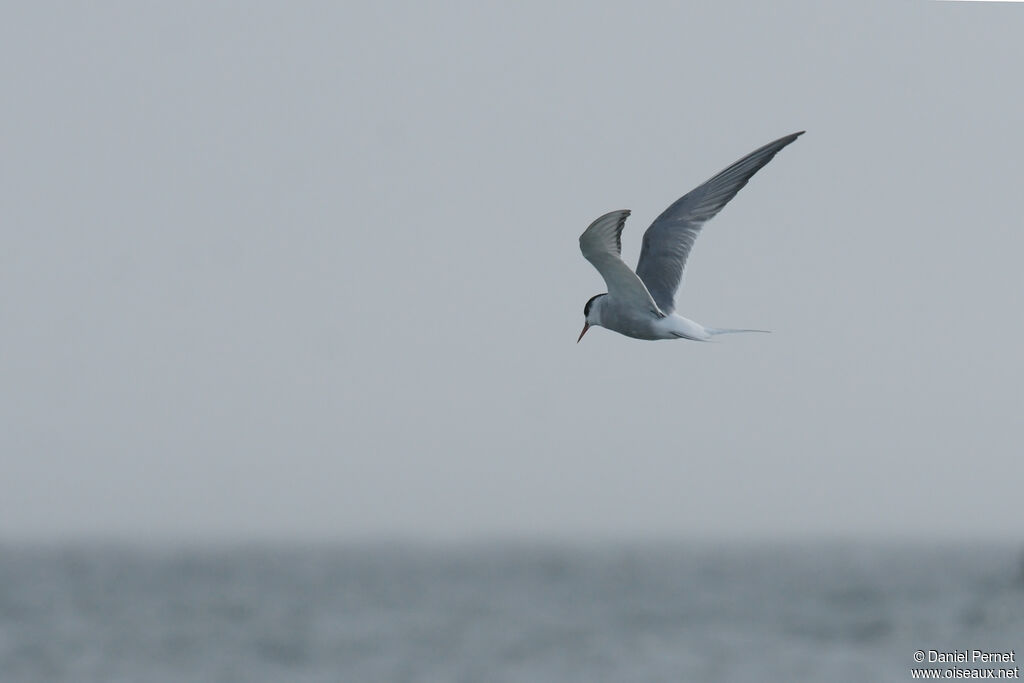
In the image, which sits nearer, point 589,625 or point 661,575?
point 589,625

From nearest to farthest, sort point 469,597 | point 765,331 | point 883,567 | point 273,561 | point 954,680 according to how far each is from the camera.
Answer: point 765,331 → point 954,680 → point 469,597 → point 883,567 → point 273,561

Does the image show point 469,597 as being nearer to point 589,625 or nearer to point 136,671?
point 589,625

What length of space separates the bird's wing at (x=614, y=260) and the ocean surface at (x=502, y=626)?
804 inches

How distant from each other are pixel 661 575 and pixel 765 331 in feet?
202

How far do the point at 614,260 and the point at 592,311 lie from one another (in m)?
0.68

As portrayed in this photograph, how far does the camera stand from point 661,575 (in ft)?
222

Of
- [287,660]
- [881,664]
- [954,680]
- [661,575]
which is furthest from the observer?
[661,575]

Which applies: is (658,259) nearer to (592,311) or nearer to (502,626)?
(592,311)

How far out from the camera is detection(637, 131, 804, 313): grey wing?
10.2 metres

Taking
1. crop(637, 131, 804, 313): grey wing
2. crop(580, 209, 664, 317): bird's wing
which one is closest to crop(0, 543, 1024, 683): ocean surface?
crop(637, 131, 804, 313): grey wing

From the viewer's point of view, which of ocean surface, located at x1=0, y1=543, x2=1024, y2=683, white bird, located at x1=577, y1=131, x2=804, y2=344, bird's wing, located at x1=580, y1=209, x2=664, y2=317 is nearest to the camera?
bird's wing, located at x1=580, y1=209, x2=664, y2=317

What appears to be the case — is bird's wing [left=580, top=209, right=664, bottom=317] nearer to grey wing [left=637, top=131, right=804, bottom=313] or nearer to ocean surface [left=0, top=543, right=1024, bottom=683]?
grey wing [left=637, top=131, right=804, bottom=313]

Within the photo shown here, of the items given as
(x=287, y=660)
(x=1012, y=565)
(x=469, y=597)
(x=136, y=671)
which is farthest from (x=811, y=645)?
(x=1012, y=565)

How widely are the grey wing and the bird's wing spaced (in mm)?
1177
